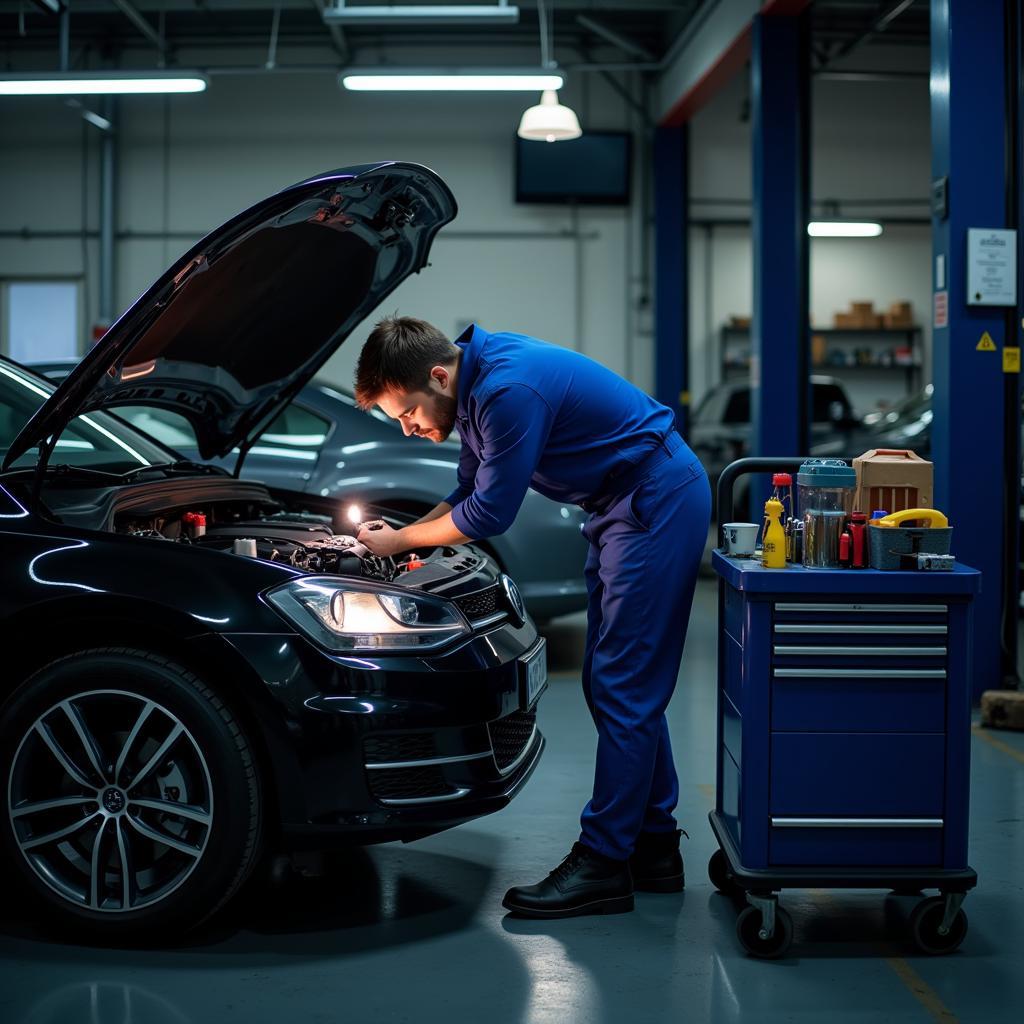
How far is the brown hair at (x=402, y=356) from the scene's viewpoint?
278 cm

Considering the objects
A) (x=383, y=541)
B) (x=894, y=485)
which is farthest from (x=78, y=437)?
(x=894, y=485)

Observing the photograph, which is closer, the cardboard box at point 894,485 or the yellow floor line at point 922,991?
the yellow floor line at point 922,991

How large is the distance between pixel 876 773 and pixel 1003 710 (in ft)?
7.88

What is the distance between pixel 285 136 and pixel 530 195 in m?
2.89

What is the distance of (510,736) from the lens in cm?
278

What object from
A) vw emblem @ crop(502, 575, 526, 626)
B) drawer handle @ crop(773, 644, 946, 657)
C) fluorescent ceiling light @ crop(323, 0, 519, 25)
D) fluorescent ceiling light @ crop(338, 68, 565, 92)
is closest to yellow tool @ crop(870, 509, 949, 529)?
drawer handle @ crop(773, 644, 946, 657)

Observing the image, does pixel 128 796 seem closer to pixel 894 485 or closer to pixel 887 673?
pixel 887 673

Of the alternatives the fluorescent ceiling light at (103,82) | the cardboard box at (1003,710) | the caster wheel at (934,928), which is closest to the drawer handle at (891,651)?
the caster wheel at (934,928)

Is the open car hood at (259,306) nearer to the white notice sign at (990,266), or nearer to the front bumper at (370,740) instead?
the front bumper at (370,740)

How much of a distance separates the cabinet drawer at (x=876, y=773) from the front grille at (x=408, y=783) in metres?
0.74

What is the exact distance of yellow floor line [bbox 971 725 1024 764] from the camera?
14.1 ft

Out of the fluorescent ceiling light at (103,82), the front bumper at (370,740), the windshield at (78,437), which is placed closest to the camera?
the front bumper at (370,740)

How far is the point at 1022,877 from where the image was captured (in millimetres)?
3068

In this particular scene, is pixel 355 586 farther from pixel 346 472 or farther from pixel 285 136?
pixel 285 136
